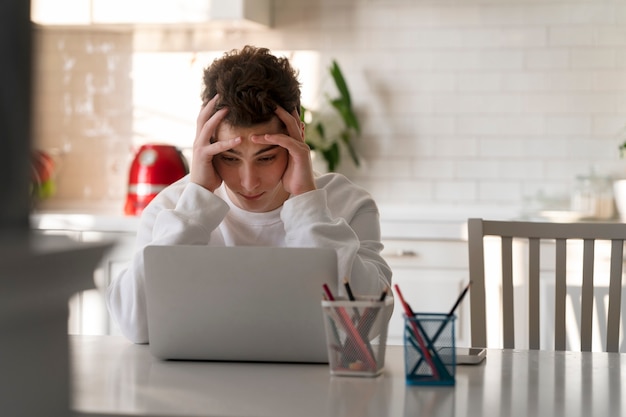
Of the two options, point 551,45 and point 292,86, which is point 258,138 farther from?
point 551,45

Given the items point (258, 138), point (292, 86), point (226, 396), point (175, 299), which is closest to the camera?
point (226, 396)

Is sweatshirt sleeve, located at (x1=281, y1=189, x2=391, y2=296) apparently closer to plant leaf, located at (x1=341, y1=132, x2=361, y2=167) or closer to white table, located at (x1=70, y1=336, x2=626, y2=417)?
white table, located at (x1=70, y1=336, x2=626, y2=417)

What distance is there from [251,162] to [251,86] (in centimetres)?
15

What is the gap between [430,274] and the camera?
3.51 metres

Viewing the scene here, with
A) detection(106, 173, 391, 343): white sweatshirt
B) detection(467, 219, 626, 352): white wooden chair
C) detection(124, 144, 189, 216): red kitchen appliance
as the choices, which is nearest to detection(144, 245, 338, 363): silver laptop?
detection(106, 173, 391, 343): white sweatshirt

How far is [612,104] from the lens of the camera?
12.8ft

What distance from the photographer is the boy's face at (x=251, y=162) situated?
1.73 meters

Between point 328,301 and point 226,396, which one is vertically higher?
point 328,301

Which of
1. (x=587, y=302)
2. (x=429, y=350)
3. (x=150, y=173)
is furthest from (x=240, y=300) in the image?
(x=150, y=173)

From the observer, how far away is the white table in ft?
3.53

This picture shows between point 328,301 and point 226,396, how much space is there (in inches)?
7.7

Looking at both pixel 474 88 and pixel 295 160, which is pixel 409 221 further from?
pixel 295 160

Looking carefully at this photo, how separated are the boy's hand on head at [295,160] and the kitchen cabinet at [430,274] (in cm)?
175

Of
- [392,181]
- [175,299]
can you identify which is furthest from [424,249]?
[175,299]
